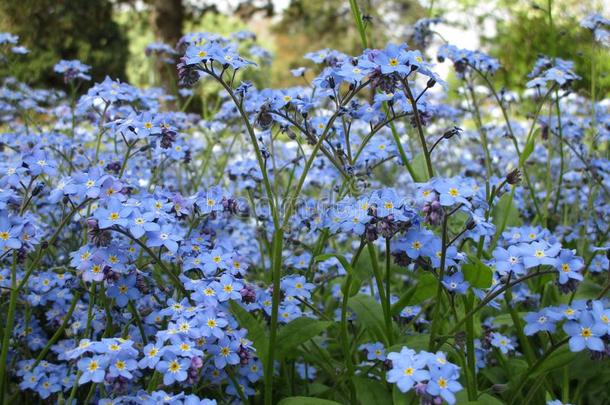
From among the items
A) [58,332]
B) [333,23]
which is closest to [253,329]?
[58,332]

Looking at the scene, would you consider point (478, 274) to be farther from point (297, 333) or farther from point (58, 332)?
point (58, 332)

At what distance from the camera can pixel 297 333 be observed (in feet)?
7.68

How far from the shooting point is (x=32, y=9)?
1178 centimetres

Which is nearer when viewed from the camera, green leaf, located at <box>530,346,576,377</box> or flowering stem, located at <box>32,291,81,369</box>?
green leaf, located at <box>530,346,576,377</box>

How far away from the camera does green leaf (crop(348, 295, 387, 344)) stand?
8.36ft

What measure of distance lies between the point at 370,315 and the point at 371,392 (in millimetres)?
384

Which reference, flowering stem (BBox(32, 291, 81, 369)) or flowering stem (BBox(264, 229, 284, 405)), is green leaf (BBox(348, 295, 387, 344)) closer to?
flowering stem (BBox(264, 229, 284, 405))

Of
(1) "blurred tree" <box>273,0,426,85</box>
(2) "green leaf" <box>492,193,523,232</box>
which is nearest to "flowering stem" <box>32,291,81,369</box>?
(2) "green leaf" <box>492,193,523,232</box>

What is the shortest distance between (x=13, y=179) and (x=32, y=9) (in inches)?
427

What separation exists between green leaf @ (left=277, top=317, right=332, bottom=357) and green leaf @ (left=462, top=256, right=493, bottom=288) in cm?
51

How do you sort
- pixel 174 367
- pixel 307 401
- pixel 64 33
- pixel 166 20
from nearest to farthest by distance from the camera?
pixel 174 367
pixel 307 401
pixel 166 20
pixel 64 33

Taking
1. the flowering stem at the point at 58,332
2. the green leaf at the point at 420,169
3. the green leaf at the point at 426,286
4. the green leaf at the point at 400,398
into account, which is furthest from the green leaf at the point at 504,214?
the flowering stem at the point at 58,332

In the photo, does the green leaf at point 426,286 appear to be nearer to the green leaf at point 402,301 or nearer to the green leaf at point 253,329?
the green leaf at point 402,301

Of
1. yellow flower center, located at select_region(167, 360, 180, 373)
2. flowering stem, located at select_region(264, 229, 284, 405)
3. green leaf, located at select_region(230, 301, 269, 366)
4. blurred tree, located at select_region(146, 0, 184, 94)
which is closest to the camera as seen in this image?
yellow flower center, located at select_region(167, 360, 180, 373)
